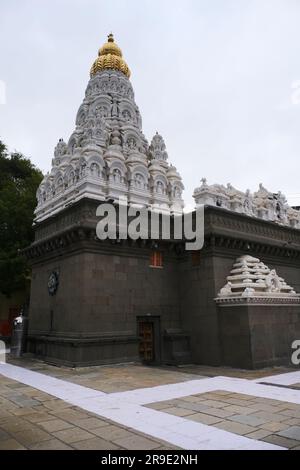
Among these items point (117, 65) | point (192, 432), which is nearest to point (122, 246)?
point (192, 432)

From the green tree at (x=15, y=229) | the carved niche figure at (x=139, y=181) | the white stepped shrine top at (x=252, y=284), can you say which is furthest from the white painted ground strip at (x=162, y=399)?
the green tree at (x=15, y=229)

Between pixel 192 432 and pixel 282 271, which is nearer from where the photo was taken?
pixel 192 432

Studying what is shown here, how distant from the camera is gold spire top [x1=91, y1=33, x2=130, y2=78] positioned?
2397cm

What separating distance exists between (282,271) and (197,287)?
5.76 metres

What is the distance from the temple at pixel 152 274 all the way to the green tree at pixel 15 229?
583 centimetres

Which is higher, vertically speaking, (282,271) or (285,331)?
(282,271)

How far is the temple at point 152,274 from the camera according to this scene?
47.6 ft

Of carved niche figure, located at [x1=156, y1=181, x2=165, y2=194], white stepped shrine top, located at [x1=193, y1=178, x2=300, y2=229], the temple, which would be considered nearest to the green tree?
the temple

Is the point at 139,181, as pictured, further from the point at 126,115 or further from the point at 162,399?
the point at 162,399

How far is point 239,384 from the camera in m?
10.7

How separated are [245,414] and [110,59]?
2316 centimetres

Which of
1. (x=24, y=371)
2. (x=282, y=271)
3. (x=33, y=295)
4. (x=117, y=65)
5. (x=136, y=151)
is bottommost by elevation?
(x=24, y=371)

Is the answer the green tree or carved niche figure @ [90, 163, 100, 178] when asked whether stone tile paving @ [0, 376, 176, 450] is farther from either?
the green tree
